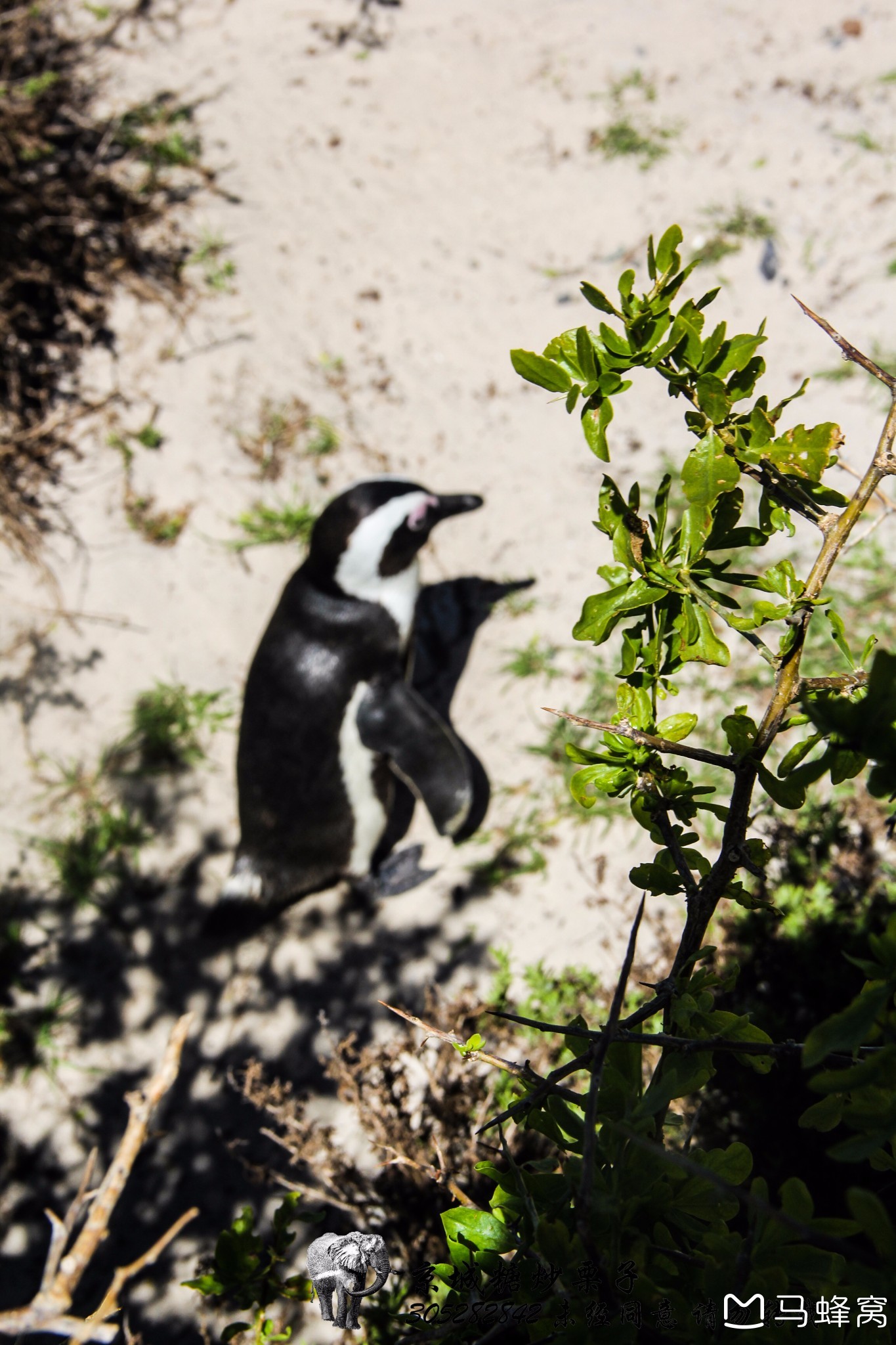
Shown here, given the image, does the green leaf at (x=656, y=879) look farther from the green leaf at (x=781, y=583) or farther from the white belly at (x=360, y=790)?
the white belly at (x=360, y=790)

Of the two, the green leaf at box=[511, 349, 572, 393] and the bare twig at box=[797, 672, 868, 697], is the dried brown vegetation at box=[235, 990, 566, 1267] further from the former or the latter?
the green leaf at box=[511, 349, 572, 393]

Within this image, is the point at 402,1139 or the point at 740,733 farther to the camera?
the point at 402,1139

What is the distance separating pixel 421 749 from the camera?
7.83ft

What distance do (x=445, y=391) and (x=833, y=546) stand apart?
2.77 m

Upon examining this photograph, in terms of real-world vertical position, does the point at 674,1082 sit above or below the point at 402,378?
below

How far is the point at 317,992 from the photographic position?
2441 millimetres

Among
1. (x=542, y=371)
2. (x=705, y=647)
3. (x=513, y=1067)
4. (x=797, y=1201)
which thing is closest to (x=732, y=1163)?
(x=797, y=1201)

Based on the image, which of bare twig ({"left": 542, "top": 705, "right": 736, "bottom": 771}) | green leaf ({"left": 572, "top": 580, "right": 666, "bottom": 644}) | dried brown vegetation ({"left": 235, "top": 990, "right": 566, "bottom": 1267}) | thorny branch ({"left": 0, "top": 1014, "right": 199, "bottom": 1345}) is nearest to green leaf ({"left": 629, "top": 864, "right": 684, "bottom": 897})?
bare twig ({"left": 542, "top": 705, "right": 736, "bottom": 771})

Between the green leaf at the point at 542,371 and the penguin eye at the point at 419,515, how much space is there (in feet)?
5.21

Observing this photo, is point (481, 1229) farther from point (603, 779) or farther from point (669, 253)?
point (669, 253)

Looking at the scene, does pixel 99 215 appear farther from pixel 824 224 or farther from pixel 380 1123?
pixel 380 1123

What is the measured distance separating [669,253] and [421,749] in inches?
71.1

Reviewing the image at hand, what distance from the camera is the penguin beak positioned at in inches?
95.1

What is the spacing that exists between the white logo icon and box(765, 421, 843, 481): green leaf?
0.65 metres
